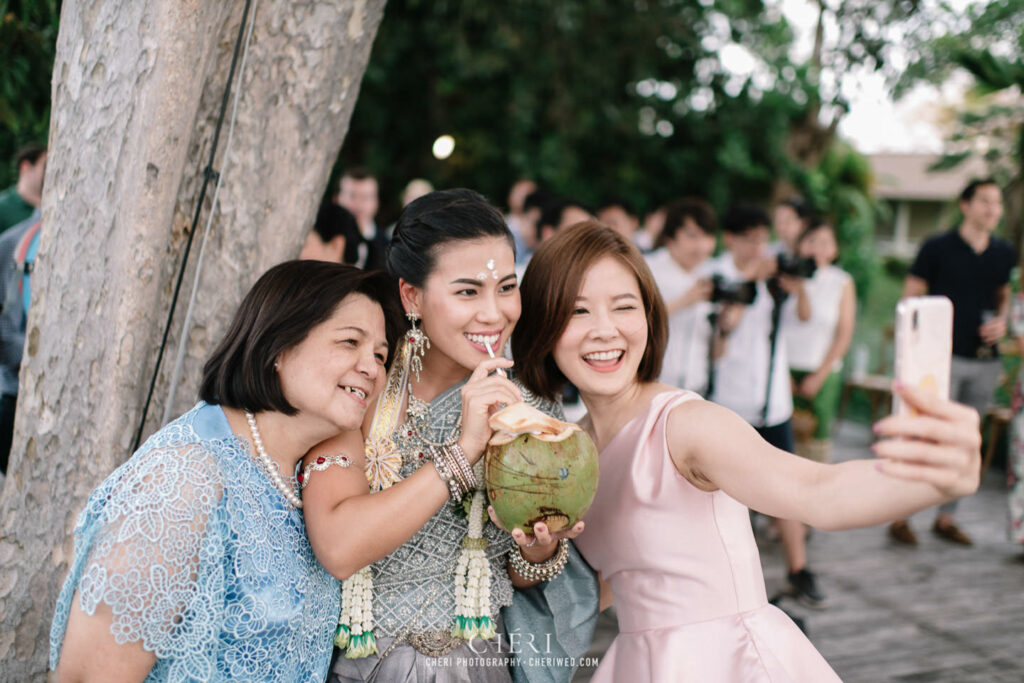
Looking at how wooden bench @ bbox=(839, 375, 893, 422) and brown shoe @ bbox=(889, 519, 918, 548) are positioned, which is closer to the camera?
brown shoe @ bbox=(889, 519, 918, 548)

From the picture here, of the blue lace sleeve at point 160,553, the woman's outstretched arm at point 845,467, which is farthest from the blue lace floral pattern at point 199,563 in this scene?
the woman's outstretched arm at point 845,467

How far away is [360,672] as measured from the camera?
1776 millimetres

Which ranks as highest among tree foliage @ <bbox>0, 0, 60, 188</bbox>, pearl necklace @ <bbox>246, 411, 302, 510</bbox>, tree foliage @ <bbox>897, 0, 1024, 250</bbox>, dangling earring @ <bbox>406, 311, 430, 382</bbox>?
tree foliage @ <bbox>897, 0, 1024, 250</bbox>

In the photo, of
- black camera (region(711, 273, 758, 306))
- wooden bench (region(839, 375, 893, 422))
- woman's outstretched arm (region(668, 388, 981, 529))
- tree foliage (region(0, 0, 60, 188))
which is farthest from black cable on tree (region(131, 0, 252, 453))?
wooden bench (region(839, 375, 893, 422))

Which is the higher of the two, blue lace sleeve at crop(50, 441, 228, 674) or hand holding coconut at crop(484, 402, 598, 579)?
hand holding coconut at crop(484, 402, 598, 579)

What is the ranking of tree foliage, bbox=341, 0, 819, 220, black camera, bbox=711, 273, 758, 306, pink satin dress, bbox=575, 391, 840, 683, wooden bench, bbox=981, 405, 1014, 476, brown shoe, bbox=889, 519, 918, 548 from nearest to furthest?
pink satin dress, bbox=575, 391, 840, 683 → black camera, bbox=711, 273, 758, 306 → brown shoe, bbox=889, 519, 918, 548 → wooden bench, bbox=981, 405, 1014, 476 → tree foliage, bbox=341, 0, 819, 220

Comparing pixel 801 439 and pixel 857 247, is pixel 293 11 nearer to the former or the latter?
pixel 801 439

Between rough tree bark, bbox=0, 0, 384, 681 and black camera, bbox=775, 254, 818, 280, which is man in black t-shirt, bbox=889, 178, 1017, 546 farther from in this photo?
rough tree bark, bbox=0, 0, 384, 681

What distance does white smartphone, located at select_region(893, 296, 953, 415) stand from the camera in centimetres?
109

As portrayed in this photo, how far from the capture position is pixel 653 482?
178 cm

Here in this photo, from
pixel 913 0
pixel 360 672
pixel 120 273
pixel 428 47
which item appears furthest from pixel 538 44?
pixel 360 672

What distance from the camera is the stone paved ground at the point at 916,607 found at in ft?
11.8

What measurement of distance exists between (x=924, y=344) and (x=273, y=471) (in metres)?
1.28

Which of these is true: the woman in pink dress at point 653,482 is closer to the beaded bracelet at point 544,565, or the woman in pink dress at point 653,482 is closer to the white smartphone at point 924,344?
the beaded bracelet at point 544,565
